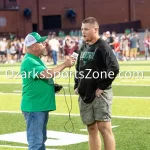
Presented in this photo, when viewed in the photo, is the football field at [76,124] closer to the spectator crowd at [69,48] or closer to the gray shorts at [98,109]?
the gray shorts at [98,109]

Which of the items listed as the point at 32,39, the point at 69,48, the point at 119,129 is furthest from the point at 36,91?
the point at 69,48

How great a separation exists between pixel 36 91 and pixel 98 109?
2.88 feet

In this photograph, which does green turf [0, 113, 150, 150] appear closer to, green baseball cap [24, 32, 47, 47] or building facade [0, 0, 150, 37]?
green baseball cap [24, 32, 47, 47]

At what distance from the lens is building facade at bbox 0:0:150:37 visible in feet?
177

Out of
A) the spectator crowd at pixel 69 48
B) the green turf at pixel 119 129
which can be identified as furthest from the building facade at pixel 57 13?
the green turf at pixel 119 129

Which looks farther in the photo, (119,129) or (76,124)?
(76,124)

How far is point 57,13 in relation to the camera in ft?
186

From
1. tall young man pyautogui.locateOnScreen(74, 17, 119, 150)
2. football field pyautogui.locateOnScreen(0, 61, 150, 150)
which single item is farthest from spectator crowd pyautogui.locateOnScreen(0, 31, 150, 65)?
tall young man pyautogui.locateOnScreen(74, 17, 119, 150)

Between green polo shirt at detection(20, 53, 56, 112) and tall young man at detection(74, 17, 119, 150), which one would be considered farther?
tall young man at detection(74, 17, 119, 150)

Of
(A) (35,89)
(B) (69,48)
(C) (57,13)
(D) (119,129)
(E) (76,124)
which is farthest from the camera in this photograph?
(C) (57,13)

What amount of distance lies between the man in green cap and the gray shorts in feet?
1.98

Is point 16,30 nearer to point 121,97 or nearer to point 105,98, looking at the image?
point 121,97

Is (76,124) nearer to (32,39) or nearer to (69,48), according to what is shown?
(32,39)

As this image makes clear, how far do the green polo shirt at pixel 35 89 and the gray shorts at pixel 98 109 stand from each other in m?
0.61
